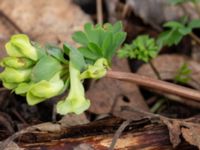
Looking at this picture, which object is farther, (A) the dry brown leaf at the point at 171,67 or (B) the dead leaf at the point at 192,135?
(A) the dry brown leaf at the point at 171,67

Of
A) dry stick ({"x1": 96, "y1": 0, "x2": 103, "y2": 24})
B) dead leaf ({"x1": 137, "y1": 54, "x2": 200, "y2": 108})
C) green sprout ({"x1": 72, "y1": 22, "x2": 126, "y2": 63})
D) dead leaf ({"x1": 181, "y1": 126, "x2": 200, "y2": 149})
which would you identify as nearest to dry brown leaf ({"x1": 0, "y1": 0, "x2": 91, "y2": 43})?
dry stick ({"x1": 96, "y1": 0, "x2": 103, "y2": 24})

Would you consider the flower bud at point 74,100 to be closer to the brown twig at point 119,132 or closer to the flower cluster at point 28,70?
the flower cluster at point 28,70

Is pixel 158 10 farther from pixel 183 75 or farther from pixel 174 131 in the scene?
pixel 174 131

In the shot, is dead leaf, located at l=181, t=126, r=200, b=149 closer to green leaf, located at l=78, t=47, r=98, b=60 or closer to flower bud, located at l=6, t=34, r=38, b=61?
green leaf, located at l=78, t=47, r=98, b=60

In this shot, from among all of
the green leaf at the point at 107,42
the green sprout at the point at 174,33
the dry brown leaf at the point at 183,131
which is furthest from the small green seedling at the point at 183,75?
the green leaf at the point at 107,42

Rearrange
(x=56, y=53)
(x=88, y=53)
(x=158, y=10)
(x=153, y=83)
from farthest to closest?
(x=158, y=10), (x=153, y=83), (x=88, y=53), (x=56, y=53)

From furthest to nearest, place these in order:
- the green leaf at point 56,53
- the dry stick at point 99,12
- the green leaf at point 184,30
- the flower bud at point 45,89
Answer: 1. the dry stick at point 99,12
2. the green leaf at point 184,30
3. the green leaf at point 56,53
4. the flower bud at point 45,89

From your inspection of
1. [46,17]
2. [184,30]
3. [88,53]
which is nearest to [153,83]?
[88,53]
